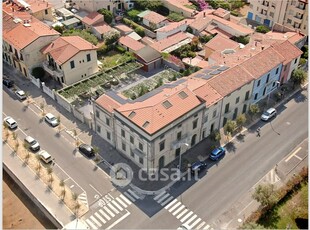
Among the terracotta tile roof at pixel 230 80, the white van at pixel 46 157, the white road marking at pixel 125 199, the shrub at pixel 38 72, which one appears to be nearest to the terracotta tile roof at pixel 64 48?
the shrub at pixel 38 72

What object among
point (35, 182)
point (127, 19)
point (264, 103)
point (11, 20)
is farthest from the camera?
point (127, 19)

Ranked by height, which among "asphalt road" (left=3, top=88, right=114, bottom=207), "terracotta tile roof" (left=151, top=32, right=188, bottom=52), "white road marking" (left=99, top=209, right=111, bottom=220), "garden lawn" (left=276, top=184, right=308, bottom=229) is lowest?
"white road marking" (left=99, top=209, right=111, bottom=220)

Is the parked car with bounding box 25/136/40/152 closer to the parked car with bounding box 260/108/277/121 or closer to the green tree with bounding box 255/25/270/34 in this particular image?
the parked car with bounding box 260/108/277/121

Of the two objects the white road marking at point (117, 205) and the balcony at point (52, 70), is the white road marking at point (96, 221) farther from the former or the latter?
the balcony at point (52, 70)

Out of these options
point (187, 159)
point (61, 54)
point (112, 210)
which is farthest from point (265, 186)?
point (61, 54)

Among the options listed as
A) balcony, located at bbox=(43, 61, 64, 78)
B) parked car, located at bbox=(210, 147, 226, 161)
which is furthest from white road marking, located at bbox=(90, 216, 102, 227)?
balcony, located at bbox=(43, 61, 64, 78)

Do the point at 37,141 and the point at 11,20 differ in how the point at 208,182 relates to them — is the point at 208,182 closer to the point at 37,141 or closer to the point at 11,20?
the point at 37,141

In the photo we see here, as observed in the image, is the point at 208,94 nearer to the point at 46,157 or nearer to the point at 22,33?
the point at 46,157

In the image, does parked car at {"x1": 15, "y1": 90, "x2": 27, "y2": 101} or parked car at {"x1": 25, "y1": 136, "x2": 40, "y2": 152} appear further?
parked car at {"x1": 15, "y1": 90, "x2": 27, "y2": 101}

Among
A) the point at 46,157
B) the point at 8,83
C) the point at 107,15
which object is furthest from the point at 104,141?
the point at 107,15
